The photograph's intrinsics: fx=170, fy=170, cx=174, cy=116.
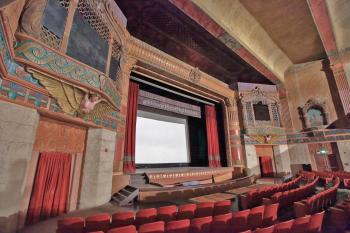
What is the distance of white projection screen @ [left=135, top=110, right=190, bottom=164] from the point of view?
947 centimetres

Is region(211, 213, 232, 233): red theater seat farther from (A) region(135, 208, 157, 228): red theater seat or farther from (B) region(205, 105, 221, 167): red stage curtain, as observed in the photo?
(B) region(205, 105, 221, 167): red stage curtain

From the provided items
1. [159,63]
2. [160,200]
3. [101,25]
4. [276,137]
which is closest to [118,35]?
[101,25]

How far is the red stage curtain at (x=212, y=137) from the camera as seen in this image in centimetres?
1122

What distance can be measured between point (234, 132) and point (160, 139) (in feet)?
16.8

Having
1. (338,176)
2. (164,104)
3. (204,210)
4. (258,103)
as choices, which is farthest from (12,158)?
(258,103)

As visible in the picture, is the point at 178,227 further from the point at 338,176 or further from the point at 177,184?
the point at 338,176

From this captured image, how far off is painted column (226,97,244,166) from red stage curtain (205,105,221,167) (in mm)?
986

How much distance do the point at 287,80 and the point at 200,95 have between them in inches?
313

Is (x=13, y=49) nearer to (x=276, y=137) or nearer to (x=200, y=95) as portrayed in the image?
(x=200, y=95)

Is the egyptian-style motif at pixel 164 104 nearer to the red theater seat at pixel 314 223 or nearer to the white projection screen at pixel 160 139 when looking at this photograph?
the white projection screen at pixel 160 139

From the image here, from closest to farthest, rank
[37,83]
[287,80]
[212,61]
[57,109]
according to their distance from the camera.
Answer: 1. [37,83]
2. [57,109]
3. [212,61]
4. [287,80]

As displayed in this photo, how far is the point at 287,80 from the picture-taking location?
1355 centimetres

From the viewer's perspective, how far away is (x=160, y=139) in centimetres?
1037

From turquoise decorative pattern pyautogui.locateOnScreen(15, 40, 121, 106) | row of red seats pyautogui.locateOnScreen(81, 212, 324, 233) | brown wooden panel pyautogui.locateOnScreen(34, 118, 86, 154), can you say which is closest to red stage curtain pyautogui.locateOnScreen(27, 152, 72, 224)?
brown wooden panel pyautogui.locateOnScreen(34, 118, 86, 154)
